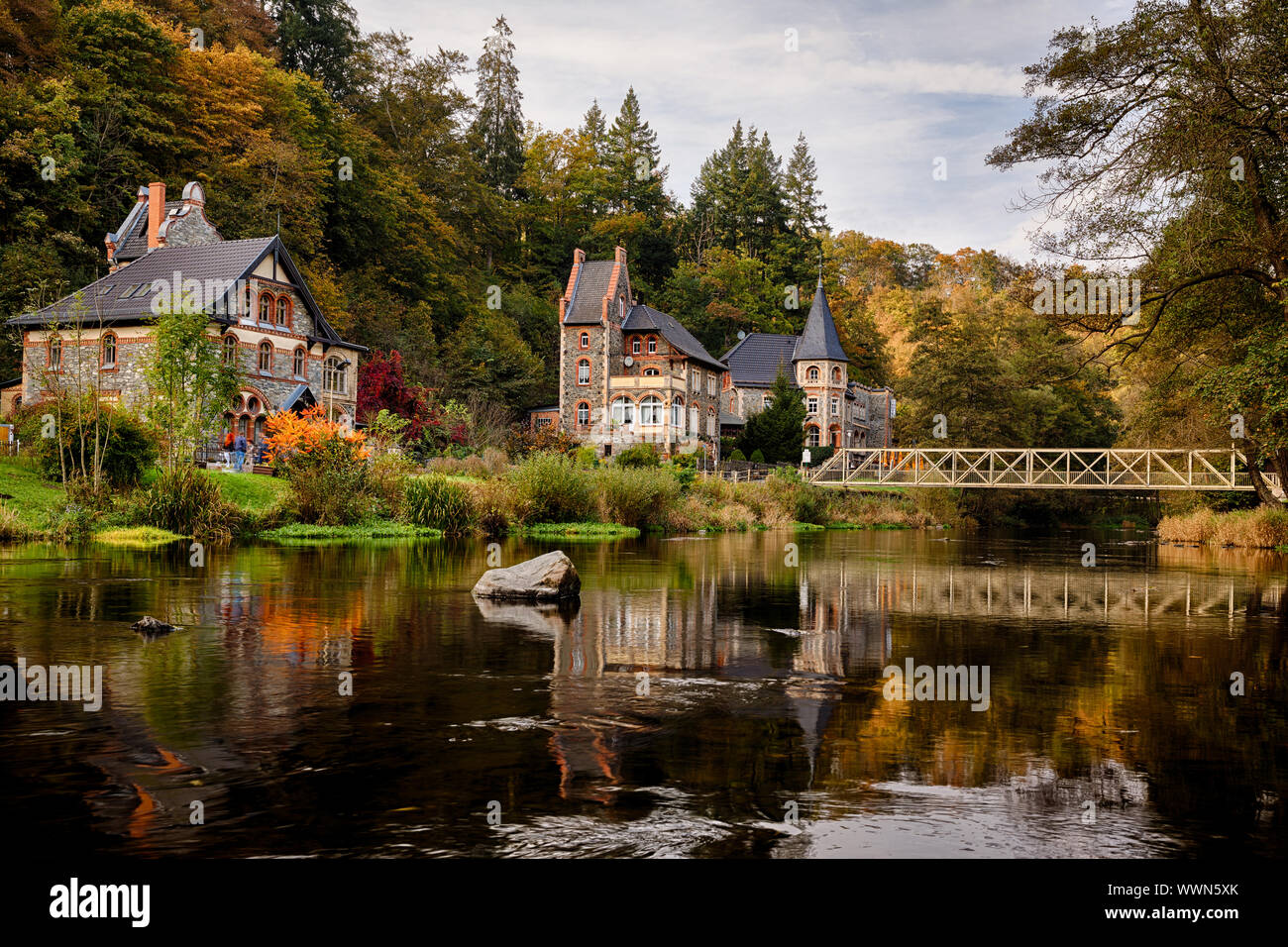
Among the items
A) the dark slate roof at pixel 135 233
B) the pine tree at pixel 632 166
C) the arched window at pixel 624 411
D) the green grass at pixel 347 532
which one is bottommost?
the green grass at pixel 347 532

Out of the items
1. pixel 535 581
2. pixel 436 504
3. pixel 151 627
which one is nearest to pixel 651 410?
pixel 436 504

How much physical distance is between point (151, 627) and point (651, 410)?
57.8m

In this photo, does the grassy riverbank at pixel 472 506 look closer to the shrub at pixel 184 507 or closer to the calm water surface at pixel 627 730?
the shrub at pixel 184 507

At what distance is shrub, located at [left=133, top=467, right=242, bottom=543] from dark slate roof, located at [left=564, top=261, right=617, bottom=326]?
149 feet

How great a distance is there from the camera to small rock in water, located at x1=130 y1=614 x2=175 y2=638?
1142 centimetres

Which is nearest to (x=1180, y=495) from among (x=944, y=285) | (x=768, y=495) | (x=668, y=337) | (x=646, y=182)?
(x=768, y=495)

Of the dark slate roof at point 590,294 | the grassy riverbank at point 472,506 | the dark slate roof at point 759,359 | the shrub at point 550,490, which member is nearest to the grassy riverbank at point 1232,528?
the grassy riverbank at point 472,506

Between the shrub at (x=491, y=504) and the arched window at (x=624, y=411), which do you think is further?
the arched window at (x=624, y=411)

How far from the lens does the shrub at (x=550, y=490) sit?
3381 centimetres

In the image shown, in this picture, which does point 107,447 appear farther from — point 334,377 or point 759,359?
point 759,359

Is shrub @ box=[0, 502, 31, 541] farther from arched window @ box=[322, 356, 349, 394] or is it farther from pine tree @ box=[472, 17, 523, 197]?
pine tree @ box=[472, 17, 523, 197]

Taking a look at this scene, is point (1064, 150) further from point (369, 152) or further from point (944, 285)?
point (944, 285)

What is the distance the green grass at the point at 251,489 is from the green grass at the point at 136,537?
3894 millimetres
